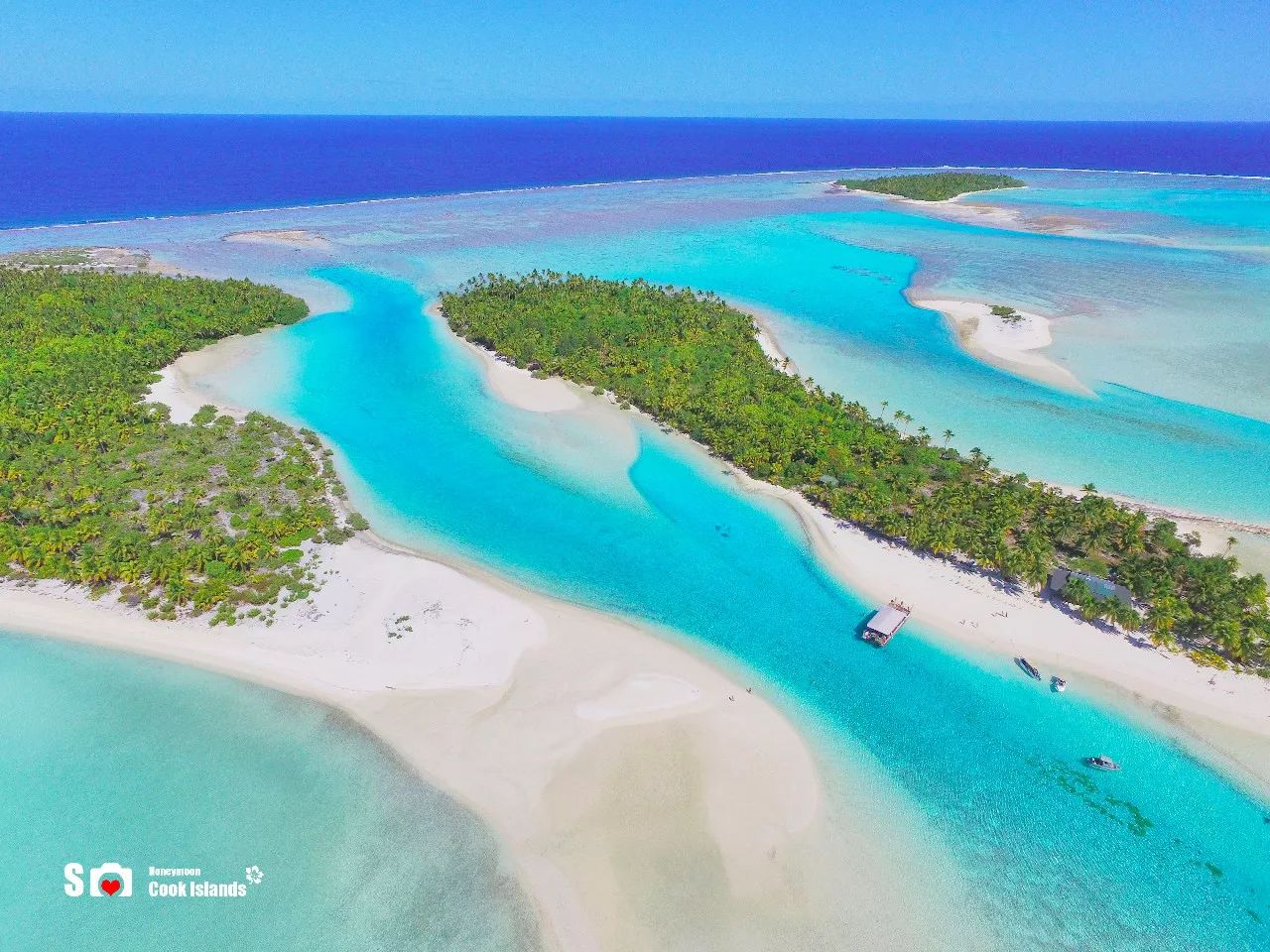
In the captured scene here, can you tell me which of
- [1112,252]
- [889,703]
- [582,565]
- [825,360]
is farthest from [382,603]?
[1112,252]

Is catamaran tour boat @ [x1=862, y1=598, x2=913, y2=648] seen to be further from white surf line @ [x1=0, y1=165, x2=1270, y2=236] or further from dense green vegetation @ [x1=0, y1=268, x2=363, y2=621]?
white surf line @ [x1=0, y1=165, x2=1270, y2=236]

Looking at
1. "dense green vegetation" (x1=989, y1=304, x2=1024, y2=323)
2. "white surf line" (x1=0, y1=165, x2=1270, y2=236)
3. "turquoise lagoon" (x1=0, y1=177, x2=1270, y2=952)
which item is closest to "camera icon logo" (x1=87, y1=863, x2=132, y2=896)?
"turquoise lagoon" (x1=0, y1=177, x2=1270, y2=952)

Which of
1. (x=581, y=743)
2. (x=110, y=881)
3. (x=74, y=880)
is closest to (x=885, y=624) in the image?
(x=581, y=743)

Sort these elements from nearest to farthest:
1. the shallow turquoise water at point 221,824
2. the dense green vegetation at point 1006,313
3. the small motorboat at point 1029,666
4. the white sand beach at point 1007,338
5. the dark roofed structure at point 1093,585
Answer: the shallow turquoise water at point 221,824 → the small motorboat at point 1029,666 → the dark roofed structure at point 1093,585 → the white sand beach at point 1007,338 → the dense green vegetation at point 1006,313

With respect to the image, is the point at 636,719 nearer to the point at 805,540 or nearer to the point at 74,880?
the point at 805,540

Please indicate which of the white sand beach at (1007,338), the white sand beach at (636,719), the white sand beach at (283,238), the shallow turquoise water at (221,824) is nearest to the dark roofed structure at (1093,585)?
the white sand beach at (636,719)

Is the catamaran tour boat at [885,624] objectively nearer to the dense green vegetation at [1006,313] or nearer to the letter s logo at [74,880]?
the letter s logo at [74,880]
